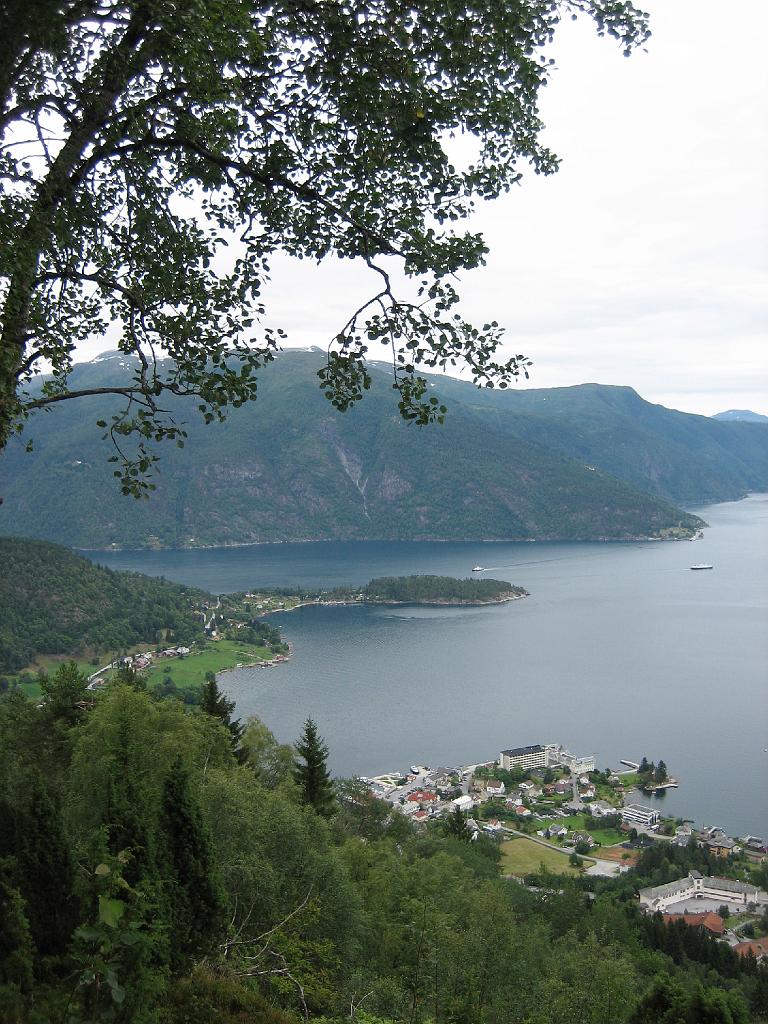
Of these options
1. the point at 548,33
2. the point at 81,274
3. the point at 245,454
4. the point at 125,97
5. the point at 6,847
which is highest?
the point at 245,454

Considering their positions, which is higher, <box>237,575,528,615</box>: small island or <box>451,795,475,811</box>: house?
<box>237,575,528,615</box>: small island

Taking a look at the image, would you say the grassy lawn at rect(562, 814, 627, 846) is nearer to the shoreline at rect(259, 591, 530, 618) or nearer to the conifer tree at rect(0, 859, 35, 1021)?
the conifer tree at rect(0, 859, 35, 1021)

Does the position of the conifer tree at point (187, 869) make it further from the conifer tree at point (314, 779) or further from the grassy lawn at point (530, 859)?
the grassy lawn at point (530, 859)

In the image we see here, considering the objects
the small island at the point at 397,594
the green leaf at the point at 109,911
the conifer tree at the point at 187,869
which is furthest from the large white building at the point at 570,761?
the small island at the point at 397,594

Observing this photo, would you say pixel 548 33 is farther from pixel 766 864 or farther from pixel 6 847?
pixel 766 864

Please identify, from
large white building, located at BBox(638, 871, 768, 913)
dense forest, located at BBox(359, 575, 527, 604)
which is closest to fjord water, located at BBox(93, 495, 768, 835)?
dense forest, located at BBox(359, 575, 527, 604)

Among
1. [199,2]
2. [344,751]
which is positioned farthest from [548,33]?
[344,751]
